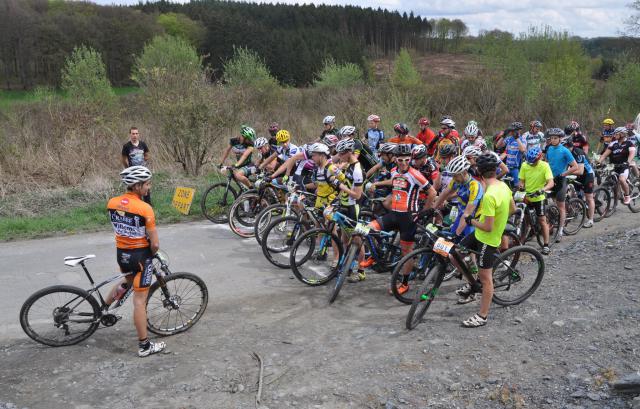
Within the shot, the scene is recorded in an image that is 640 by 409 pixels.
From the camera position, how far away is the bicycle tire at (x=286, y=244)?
8.03 m

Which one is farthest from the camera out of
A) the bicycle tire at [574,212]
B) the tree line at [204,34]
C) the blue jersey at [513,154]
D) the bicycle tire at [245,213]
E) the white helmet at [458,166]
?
the tree line at [204,34]

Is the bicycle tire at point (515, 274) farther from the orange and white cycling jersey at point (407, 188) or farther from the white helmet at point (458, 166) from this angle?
the orange and white cycling jersey at point (407, 188)

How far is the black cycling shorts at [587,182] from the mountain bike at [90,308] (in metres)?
8.12

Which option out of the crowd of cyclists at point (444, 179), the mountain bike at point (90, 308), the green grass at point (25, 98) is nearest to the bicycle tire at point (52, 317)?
the mountain bike at point (90, 308)

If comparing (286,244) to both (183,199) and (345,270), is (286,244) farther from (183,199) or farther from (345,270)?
(183,199)

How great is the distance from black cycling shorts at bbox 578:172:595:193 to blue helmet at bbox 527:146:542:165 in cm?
240

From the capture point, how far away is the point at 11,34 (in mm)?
60500

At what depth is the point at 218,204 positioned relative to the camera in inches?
430

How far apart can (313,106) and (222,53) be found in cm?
5627

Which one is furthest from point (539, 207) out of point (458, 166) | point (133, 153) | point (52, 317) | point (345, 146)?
point (133, 153)

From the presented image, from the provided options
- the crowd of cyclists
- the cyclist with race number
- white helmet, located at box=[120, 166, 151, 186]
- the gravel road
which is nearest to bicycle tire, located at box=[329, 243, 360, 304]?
the gravel road

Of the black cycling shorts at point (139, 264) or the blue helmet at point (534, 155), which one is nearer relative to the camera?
the black cycling shorts at point (139, 264)

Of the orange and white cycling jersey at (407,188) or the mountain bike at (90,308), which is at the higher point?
the orange and white cycling jersey at (407,188)

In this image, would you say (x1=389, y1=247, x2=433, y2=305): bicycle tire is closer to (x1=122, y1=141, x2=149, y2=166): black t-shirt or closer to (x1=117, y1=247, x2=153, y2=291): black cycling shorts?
(x1=117, y1=247, x2=153, y2=291): black cycling shorts
